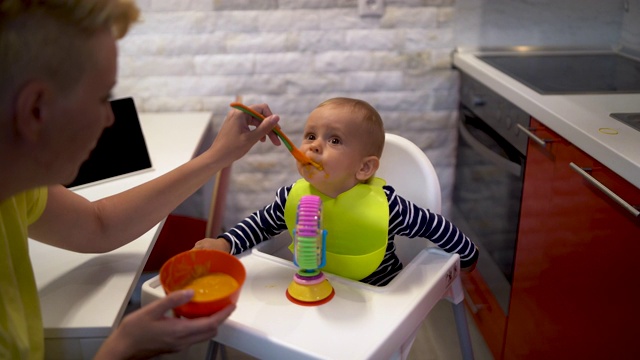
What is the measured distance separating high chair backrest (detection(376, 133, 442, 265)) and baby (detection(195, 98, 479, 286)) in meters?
0.10

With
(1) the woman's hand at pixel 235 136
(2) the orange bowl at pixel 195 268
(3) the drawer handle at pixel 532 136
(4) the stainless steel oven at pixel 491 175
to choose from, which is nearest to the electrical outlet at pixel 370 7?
(4) the stainless steel oven at pixel 491 175

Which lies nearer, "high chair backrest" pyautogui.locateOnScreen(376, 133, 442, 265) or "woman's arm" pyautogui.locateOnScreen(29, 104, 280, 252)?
"woman's arm" pyautogui.locateOnScreen(29, 104, 280, 252)

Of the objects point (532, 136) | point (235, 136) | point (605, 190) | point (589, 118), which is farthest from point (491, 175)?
point (235, 136)

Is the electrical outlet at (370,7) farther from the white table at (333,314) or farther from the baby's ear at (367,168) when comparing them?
the white table at (333,314)

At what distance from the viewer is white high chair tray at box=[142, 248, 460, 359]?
0.88 metres

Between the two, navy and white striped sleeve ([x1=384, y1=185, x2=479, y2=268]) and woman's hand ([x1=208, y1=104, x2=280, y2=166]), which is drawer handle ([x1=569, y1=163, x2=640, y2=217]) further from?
woman's hand ([x1=208, y1=104, x2=280, y2=166])

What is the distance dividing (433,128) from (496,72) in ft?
1.36

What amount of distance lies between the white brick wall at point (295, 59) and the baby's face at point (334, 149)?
2.81 ft

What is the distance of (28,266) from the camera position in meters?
0.83

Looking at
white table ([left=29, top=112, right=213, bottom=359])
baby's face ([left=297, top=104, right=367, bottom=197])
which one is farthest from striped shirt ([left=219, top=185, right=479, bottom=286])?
white table ([left=29, top=112, right=213, bottom=359])

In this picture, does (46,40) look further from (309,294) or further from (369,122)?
(369,122)

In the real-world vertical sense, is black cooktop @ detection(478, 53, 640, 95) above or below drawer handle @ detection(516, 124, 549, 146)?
above

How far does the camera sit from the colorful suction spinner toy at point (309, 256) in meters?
0.92

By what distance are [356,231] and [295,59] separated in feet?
3.39
